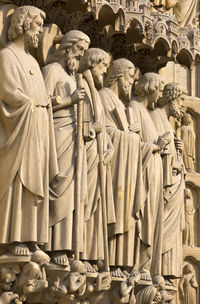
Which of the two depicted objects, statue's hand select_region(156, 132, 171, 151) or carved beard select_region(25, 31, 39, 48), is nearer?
carved beard select_region(25, 31, 39, 48)

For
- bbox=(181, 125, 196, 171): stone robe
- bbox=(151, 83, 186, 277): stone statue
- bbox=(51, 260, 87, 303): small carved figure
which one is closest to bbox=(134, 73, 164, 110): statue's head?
bbox=(151, 83, 186, 277): stone statue

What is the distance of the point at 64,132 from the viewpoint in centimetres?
1041

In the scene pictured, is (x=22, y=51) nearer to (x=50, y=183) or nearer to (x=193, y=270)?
(x=50, y=183)

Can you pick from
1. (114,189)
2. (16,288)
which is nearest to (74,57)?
(114,189)

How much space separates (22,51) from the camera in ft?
33.8

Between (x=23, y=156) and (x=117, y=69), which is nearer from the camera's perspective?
(x=23, y=156)

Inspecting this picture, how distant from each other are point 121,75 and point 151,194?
1.27 m

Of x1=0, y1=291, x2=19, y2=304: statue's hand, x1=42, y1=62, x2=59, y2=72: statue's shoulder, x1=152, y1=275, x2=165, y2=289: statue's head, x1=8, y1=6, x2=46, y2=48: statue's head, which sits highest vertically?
x1=8, y1=6, x2=46, y2=48: statue's head

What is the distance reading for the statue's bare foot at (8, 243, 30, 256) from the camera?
9.67m

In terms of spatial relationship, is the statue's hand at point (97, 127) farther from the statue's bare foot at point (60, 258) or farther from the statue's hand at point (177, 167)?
the statue's hand at point (177, 167)

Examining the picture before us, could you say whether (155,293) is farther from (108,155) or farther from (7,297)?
(7,297)

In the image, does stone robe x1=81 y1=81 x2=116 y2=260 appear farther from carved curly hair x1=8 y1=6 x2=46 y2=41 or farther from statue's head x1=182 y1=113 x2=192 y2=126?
statue's head x1=182 y1=113 x2=192 y2=126

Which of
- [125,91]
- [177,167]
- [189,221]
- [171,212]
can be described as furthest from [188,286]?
[125,91]

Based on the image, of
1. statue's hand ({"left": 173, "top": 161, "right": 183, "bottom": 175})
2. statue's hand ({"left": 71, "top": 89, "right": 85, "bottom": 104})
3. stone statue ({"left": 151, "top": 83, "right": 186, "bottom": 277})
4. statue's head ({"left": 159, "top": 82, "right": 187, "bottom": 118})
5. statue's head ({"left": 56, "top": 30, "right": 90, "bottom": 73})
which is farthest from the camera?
statue's head ({"left": 159, "top": 82, "right": 187, "bottom": 118})
